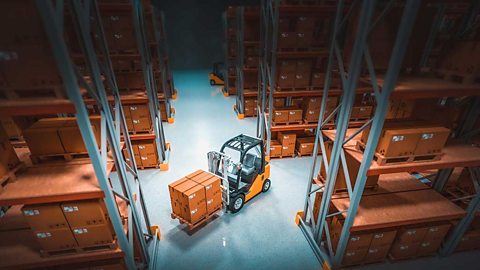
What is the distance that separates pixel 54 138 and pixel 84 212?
1129 millimetres

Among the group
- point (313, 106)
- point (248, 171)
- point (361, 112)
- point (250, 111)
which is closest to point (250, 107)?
point (250, 111)

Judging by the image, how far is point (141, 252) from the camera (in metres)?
4.18

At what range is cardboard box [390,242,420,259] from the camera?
4.39 metres

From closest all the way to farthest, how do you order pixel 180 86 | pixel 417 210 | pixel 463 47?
pixel 463 47 < pixel 417 210 < pixel 180 86

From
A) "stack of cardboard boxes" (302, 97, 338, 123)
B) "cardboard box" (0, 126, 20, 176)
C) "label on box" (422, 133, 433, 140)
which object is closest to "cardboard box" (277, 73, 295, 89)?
"stack of cardboard boxes" (302, 97, 338, 123)

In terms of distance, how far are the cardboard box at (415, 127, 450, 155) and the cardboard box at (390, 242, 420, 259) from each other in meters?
2.02

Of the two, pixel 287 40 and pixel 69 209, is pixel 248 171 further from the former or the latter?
pixel 287 40

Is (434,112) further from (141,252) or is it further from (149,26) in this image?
(149,26)

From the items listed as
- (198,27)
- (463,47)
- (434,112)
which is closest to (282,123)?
(434,112)

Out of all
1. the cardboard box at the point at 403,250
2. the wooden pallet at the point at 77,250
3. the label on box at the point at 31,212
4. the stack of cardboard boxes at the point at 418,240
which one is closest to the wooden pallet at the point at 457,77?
the stack of cardboard boxes at the point at 418,240

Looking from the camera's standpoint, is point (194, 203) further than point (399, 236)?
Yes

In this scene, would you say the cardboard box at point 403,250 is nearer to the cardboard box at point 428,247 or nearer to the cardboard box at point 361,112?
the cardboard box at point 428,247

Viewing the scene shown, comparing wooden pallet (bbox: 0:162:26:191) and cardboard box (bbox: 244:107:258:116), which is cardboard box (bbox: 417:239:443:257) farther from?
cardboard box (bbox: 244:107:258:116)

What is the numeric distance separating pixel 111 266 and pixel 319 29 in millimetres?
8035
